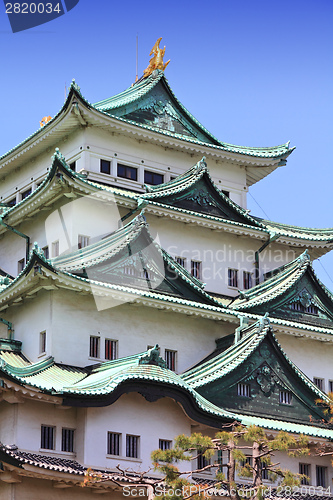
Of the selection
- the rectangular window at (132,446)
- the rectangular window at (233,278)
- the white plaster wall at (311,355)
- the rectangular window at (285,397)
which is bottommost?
the rectangular window at (132,446)

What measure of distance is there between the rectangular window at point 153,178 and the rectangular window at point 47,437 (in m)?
13.1

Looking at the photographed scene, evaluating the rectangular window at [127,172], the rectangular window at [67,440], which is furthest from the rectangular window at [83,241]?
the rectangular window at [67,440]

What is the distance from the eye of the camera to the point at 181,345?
32719 mm

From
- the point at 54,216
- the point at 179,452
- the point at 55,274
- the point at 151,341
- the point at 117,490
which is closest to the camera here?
the point at 179,452

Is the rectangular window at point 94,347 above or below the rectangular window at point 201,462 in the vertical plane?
above

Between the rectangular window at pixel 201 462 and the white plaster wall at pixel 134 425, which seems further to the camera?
the rectangular window at pixel 201 462

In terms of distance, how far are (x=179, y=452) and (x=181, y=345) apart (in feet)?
34.2

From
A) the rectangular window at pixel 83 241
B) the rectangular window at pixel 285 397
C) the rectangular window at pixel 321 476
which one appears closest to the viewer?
the rectangular window at pixel 285 397

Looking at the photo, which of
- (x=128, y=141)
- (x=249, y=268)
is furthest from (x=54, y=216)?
(x=249, y=268)

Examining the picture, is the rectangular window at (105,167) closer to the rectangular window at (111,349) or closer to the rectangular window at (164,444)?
the rectangular window at (111,349)

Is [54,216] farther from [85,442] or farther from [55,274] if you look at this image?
[85,442]

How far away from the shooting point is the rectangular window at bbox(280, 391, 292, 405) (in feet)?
102

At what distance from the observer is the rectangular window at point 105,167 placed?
36.7 metres

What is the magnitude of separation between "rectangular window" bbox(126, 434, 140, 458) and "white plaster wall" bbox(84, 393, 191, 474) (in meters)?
0.13
